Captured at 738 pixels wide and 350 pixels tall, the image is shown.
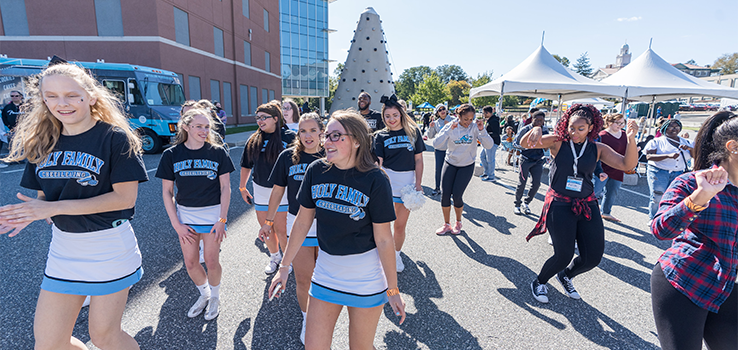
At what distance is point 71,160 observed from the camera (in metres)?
1.74

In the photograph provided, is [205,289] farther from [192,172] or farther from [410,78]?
[410,78]

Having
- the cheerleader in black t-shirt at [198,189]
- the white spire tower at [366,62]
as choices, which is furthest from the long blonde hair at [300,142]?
the white spire tower at [366,62]

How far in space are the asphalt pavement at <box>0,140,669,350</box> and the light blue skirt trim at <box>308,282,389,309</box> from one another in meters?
0.98

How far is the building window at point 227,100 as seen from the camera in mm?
24578

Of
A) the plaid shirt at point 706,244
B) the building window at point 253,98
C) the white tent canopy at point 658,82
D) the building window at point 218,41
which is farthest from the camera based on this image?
the building window at point 253,98

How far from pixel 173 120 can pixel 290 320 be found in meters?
11.5

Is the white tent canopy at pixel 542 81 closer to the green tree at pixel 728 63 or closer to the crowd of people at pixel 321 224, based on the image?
the crowd of people at pixel 321 224

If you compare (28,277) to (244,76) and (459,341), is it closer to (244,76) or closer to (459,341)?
(459,341)

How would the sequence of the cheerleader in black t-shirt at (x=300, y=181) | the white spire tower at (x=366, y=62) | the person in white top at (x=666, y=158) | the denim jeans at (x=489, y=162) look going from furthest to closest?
the white spire tower at (x=366, y=62) < the denim jeans at (x=489, y=162) < the person in white top at (x=666, y=158) < the cheerleader in black t-shirt at (x=300, y=181)

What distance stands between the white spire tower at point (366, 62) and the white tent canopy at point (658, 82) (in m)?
10.3

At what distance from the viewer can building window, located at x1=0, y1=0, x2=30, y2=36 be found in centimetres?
1777

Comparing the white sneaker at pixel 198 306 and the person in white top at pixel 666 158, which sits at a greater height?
the person in white top at pixel 666 158

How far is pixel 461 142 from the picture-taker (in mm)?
4555

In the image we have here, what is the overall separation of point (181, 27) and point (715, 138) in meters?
23.8
